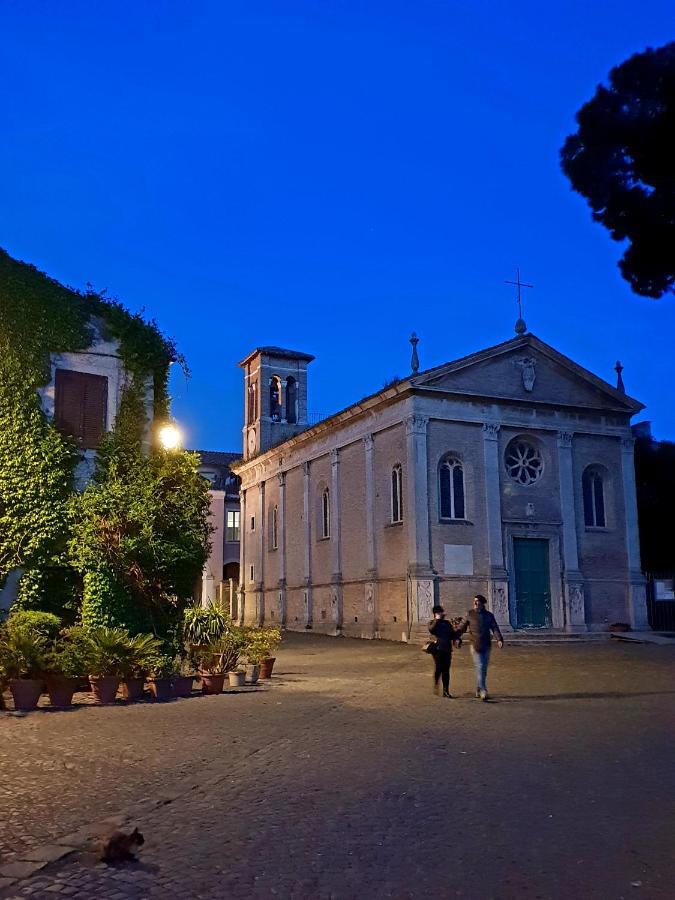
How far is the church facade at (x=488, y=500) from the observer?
28891mm

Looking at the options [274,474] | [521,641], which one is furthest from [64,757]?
[274,474]

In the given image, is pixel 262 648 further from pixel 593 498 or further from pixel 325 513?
pixel 325 513

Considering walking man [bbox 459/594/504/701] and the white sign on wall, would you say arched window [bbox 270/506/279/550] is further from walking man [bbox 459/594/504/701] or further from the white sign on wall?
walking man [bbox 459/594/504/701]

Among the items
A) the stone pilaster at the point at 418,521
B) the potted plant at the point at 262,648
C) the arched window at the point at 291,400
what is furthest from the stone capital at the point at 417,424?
the arched window at the point at 291,400

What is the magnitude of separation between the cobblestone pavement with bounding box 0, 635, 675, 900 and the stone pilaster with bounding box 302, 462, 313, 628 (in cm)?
2220

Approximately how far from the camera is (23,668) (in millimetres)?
12898

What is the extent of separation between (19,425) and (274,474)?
25105 millimetres

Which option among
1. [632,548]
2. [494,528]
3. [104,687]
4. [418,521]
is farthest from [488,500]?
[104,687]

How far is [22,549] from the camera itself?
622 inches

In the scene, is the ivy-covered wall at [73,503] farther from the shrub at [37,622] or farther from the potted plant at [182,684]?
the potted plant at [182,684]

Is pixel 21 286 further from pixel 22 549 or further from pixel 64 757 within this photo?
pixel 64 757

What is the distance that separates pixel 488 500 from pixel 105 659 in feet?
60.3

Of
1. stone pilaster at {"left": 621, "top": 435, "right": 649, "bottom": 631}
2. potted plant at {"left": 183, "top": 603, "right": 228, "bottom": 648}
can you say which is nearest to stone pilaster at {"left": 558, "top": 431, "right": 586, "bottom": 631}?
stone pilaster at {"left": 621, "top": 435, "right": 649, "bottom": 631}

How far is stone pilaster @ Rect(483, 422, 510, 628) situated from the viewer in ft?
94.9
